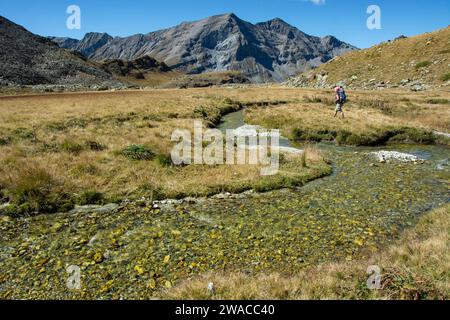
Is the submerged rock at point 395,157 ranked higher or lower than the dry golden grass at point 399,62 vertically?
lower

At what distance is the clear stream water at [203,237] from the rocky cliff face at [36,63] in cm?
11541

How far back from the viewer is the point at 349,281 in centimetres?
832

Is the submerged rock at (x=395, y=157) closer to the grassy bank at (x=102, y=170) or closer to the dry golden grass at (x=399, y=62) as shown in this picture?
the grassy bank at (x=102, y=170)

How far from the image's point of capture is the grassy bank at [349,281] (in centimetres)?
771

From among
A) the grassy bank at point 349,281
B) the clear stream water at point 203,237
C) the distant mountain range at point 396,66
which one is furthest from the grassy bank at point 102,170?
the distant mountain range at point 396,66

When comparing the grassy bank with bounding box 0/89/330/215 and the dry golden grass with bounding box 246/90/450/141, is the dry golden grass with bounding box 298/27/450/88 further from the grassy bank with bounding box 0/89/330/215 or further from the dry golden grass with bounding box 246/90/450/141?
the grassy bank with bounding box 0/89/330/215

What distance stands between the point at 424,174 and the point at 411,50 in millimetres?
73883

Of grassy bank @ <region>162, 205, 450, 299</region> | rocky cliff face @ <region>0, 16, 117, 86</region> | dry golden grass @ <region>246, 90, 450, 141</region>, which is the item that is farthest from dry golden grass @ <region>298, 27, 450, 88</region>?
rocky cliff face @ <region>0, 16, 117, 86</region>

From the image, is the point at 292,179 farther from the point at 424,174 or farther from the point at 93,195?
the point at 93,195

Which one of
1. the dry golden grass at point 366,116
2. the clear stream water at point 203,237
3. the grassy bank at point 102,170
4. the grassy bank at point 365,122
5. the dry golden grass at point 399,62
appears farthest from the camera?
the dry golden grass at point 399,62

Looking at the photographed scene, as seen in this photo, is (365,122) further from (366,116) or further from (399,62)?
(399,62)

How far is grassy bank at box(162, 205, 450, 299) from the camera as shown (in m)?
7.71

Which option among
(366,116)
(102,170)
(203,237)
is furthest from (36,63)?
(203,237)
